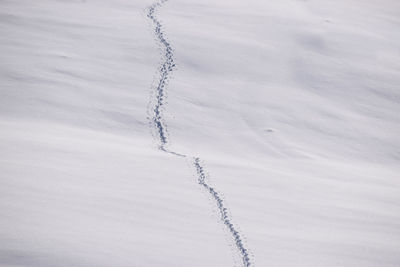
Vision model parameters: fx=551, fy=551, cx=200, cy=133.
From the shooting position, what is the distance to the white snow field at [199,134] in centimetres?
436

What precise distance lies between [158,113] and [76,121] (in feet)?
3.19

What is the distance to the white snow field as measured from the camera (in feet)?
14.3

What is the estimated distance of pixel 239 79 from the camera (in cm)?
747

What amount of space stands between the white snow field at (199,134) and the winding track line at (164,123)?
Result: 0.12ft

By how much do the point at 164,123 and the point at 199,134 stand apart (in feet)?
1.40

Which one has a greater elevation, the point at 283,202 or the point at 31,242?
the point at 283,202

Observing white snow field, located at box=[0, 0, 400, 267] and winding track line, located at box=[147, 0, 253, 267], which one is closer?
white snow field, located at box=[0, 0, 400, 267]

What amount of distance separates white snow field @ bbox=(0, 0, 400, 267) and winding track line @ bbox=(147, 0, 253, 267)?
37 mm

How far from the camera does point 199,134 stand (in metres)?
6.34

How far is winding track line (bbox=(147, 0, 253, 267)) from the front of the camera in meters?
4.56

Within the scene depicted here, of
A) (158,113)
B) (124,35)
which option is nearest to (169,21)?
(124,35)

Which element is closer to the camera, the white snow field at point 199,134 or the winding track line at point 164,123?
the white snow field at point 199,134

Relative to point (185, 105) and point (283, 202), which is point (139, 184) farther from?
point (185, 105)

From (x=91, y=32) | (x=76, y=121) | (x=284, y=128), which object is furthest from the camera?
(x=91, y=32)
